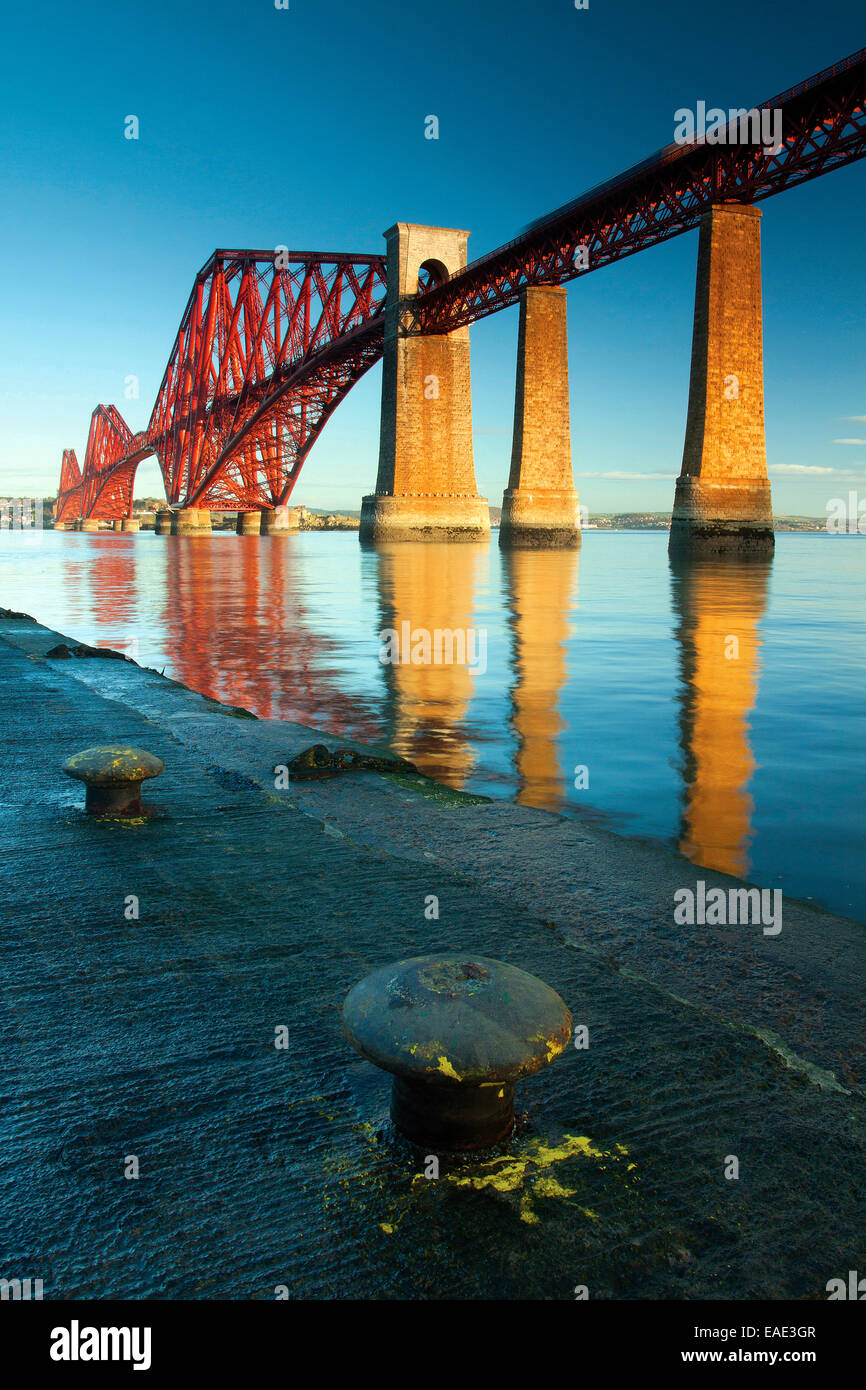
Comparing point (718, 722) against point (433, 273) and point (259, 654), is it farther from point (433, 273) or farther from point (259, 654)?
point (433, 273)

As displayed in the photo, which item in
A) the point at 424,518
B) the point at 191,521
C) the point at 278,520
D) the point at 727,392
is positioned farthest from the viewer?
the point at 278,520

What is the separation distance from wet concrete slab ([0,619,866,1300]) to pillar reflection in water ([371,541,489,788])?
2.68m

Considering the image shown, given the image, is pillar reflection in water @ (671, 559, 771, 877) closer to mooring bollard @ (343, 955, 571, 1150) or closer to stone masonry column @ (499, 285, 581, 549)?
mooring bollard @ (343, 955, 571, 1150)

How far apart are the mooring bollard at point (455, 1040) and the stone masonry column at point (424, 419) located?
150ft

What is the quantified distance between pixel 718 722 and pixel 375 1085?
6522 mm

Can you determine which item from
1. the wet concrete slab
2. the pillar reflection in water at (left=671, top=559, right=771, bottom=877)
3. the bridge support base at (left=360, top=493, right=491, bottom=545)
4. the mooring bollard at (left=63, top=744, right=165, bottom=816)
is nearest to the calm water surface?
the pillar reflection in water at (left=671, top=559, right=771, bottom=877)

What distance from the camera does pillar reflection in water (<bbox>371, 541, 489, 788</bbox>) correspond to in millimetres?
6569

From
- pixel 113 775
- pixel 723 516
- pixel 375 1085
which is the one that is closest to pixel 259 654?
pixel 113 775

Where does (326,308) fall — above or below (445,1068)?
above

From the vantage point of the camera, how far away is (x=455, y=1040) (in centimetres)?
162

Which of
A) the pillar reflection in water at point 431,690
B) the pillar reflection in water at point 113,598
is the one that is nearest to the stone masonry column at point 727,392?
the pillar reflection in water at point 431,690

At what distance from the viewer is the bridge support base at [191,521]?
226 feet
